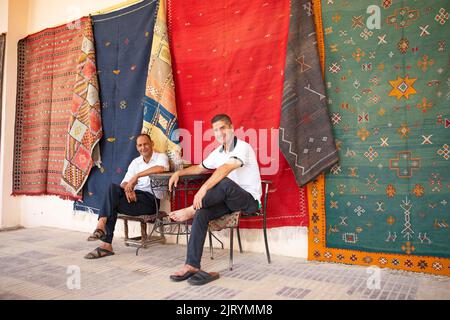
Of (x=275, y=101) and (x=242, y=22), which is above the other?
(x=242, y=22)

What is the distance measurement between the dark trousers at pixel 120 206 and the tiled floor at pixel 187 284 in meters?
0.30

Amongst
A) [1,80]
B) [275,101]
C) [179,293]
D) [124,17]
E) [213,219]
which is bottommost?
[179,293]

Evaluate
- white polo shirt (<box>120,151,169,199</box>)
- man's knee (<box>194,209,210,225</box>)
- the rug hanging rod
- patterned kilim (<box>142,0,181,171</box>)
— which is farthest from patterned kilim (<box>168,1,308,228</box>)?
man's knee (<box>194,209,210,225</box>)

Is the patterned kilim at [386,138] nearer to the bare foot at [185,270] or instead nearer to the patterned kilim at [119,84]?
the bare foot at [185,270]

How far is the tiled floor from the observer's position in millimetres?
1994

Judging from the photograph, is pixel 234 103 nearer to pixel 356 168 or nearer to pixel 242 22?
pixel 242 22

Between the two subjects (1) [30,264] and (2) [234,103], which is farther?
(2) [234,103]

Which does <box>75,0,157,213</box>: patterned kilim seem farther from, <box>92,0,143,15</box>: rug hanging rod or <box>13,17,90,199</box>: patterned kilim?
<box>13,17,90,199</box>: patterned kilim

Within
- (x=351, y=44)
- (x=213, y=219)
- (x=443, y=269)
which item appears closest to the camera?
(x=443, y=269)

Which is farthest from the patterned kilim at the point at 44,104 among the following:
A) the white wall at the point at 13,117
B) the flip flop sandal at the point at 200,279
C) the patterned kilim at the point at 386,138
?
the patterned kilim at the point at 386,138

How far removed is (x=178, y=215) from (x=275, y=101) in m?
1.20

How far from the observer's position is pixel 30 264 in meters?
2.70

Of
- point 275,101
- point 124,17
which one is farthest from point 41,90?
point 275,101

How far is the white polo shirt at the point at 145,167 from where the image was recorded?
3.18 metres
